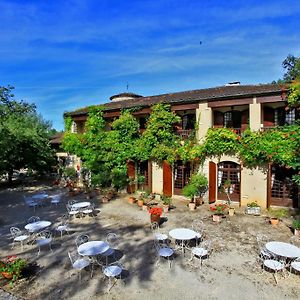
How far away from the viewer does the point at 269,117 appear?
54.2 feet

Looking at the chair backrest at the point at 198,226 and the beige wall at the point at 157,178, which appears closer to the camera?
the chair backrest at the point at 198,226

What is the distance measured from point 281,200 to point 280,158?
2691mm

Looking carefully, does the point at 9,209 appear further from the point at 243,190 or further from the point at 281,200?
the point at 281,200

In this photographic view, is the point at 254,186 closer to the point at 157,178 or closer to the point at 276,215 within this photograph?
the point at 276,215

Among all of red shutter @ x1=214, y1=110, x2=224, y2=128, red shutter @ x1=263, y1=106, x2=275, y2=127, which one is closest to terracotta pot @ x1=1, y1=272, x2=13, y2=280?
red shutter @ x1=214, y1=110, x2=224, y2=128

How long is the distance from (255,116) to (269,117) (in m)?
1.12

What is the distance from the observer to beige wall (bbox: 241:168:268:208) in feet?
52.5

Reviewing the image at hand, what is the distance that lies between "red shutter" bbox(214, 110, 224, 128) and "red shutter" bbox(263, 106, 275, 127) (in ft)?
8.87

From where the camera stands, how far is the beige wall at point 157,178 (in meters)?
19.7

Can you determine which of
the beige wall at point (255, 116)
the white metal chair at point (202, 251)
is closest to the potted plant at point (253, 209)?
the beige wall at point (255, 116)

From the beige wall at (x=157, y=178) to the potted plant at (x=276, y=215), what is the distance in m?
7.42

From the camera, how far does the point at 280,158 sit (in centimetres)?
1484

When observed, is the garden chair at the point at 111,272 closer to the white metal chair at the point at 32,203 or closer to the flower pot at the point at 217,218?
the flower pot at the point at 217,218

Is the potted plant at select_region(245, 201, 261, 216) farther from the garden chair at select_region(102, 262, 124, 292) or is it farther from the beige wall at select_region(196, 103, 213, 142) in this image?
the garden chair at select_region(102, 262, 124, 292)
